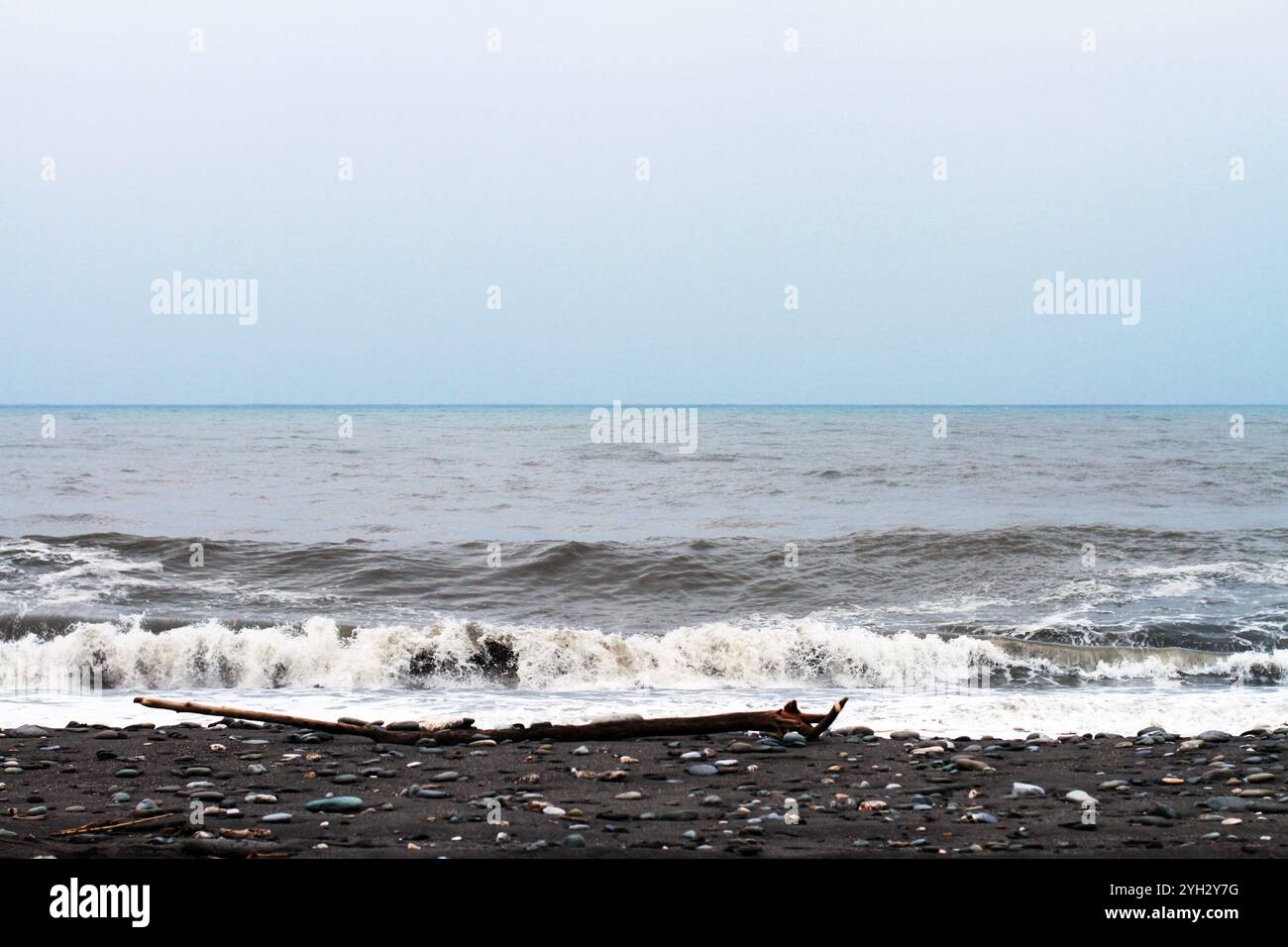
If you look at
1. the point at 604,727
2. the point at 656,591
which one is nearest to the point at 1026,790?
the point at 604,727

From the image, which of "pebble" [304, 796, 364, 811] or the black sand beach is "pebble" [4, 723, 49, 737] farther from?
"pebble" [304, 796, 364, 811]

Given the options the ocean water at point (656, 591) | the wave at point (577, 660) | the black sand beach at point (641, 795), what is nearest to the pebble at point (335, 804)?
the black sand beach at point (641, 795)

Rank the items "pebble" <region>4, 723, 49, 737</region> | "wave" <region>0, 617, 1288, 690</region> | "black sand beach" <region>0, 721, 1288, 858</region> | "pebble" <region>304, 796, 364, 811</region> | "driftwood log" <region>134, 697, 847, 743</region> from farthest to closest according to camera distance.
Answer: "wave" <region>0, 617, 1288, 690</region>, "pebble" <region>4, 723, 49, 737</region>, "driftwood log" <region>134, 697, 847, 743</region>, "pebble" <region>304, 796, 364, 811</region>, "black sand beach" <region>0, 721, 1288, 858</region>

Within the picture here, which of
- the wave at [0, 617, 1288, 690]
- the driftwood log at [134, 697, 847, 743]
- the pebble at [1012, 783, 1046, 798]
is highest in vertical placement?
the pebble at [1012, 783, 1046, 798]

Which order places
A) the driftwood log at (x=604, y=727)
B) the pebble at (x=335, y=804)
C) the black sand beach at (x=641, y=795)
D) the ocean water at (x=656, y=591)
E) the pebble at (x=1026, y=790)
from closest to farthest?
the black sand beach at (x=641, y=795)
the pebble at (x=335, y=804)
the pebble at (x=1026, y=790)
the driftwood log at (x=604, y=727)
the ocean water at (x=656, y=591)

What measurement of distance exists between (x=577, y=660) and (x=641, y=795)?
19.6 feet

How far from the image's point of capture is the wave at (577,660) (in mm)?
11609

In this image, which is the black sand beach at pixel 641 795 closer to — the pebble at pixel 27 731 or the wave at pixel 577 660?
the pebble at pixel 27 731

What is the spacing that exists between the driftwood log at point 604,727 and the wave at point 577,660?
3479 mm

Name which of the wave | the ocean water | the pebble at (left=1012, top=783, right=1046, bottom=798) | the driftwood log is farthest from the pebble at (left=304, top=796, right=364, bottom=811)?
the wave

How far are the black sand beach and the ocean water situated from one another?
1469 millimetres

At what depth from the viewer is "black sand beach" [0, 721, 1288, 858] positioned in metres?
4.95

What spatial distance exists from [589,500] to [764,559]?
7982 millimetres
